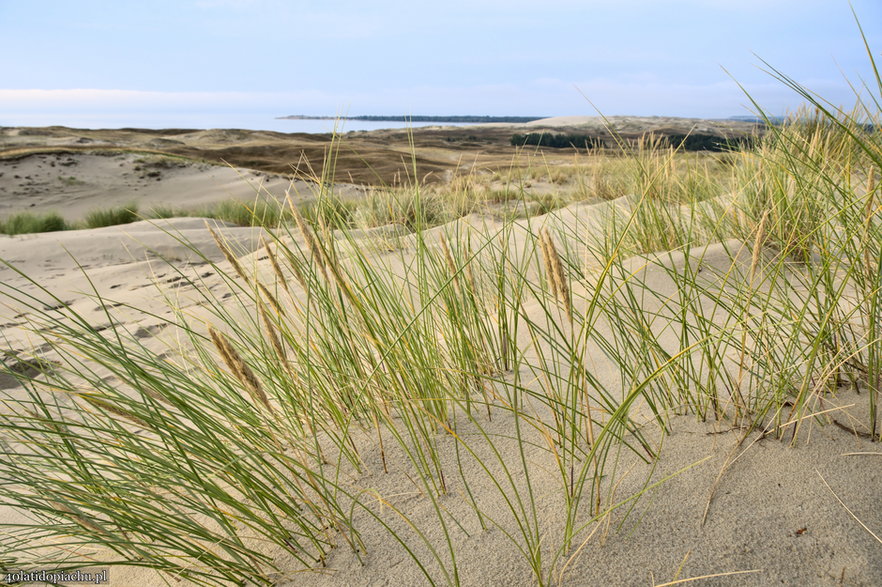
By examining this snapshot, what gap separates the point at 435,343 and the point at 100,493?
2.53ft

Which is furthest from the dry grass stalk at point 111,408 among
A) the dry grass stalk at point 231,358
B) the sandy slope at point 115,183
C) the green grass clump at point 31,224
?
the sandy slope at point 115,183

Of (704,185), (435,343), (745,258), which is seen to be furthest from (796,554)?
(704,185)

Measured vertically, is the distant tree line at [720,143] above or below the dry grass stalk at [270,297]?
above

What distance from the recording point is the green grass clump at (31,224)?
23.2 ft

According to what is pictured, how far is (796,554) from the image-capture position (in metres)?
0.85

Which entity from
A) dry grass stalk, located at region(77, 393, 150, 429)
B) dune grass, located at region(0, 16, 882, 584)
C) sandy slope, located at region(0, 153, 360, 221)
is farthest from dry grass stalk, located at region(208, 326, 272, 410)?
sandy slope, located at region(0, 153, 360, 221)

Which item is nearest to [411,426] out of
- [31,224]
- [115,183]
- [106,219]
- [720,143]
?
[720,143]

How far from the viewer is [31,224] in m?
7.35

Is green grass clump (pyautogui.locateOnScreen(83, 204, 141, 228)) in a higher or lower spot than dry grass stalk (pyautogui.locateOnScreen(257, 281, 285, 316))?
lower

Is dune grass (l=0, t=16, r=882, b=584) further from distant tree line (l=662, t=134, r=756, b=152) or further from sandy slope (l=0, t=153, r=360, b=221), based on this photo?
sandy slope (l=0, t=153, r=360, b=221)

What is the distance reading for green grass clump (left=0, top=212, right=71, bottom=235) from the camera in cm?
707

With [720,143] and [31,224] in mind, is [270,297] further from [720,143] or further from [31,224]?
[31,224]

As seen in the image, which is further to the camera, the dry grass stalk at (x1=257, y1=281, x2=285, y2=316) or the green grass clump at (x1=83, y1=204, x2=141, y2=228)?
the green grass clump at (x1=83, y1=204, x2=141, y2=228)

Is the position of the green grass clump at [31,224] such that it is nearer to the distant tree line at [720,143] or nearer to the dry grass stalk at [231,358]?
the distant tree line at [720,143]
